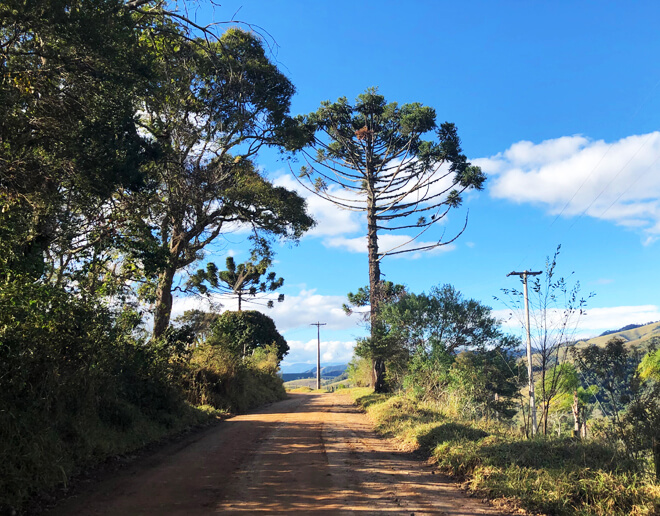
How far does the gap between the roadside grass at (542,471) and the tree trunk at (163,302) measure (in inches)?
353

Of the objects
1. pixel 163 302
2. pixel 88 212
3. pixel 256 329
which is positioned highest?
pixel 88 212

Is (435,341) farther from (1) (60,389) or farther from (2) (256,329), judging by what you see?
(2) (256,329)

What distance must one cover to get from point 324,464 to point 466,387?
802 centimetres

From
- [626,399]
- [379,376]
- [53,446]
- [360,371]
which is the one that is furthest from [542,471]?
[360,371]

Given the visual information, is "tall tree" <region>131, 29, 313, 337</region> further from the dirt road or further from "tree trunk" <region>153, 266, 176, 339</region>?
the dirt road

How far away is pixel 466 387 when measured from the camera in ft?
44.9

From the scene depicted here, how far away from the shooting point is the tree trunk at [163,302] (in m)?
14.0

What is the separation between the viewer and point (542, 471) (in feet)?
18.6

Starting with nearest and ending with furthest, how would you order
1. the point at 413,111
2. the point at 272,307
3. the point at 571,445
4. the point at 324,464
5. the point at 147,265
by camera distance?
the point at 571,445 < the point at 324,464 < the point at 147,265 < the point at 413,111 < the point at 272,307

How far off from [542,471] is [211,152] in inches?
478

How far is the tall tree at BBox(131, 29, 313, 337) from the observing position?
10245 millimetres

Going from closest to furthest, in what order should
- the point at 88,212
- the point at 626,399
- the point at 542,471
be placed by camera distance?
the point at 542,471
the point at 626,399
the point at 88,212

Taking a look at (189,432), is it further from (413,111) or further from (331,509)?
(413,111)

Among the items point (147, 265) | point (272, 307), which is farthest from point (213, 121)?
point (272, 307)
